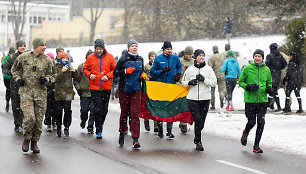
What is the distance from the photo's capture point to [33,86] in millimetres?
9812

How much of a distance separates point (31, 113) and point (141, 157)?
79.8 inches

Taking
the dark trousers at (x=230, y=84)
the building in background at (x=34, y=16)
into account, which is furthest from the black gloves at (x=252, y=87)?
the building in background at (x=34, y=16)

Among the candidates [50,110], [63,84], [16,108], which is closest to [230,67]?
[50,110]

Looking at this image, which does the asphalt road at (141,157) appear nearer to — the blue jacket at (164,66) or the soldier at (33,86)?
the soldier at (33,86)

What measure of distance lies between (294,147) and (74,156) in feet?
13.9

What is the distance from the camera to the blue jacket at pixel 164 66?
11633 mm

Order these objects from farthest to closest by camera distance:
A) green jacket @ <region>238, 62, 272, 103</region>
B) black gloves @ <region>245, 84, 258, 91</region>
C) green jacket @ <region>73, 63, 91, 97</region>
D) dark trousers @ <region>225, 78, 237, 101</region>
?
dark trousers @ <region>225, 78, 237, 101</region>
green jacket @ <region>73, 63, 91, 97</region>
green jacket @ <region>238, 62, 272, 103</region>
black gloves @ <region>245, 84, 258, 91</region>

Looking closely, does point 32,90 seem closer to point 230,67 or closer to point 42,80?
point 42,80

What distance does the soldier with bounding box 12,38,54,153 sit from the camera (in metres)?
9.70

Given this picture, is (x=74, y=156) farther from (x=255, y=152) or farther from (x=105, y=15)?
(x=105, y=15)

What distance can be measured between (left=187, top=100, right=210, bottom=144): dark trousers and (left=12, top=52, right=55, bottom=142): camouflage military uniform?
8.71 ft

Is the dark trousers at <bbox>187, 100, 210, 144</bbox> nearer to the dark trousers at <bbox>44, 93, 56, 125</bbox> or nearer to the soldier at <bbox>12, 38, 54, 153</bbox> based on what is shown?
the soldier at <bbox>12, 38, 54, 153</bbox>

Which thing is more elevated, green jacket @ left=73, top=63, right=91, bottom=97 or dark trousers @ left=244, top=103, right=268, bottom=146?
green jacket @ left=73, top=63, right=91, bottom=97

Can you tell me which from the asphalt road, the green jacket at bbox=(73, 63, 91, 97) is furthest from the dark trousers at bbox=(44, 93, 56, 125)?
the green jacket at bbox=(73, 63, 91, 97)
